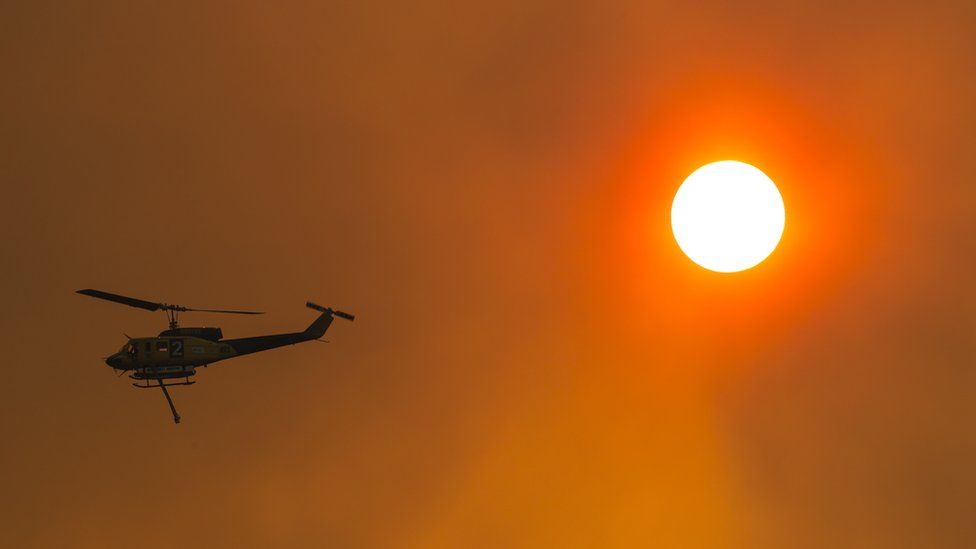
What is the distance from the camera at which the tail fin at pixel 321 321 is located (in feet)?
143

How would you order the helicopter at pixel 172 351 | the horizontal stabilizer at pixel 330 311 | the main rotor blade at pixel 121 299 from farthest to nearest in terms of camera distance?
the horizontal stabilizer at pixel 330 311 < the helicopter at pixel 172 351 < the main rotor blade at pixel 121 299

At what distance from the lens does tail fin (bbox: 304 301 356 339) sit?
143 ft

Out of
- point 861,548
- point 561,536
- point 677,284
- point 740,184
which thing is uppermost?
point 740,184

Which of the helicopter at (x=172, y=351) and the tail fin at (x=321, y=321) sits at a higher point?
the tail fin at (x=321, y=321)

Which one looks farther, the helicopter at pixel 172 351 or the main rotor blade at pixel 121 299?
the helicopter at pixel 172 351

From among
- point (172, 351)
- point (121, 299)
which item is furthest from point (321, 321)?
point (121, 299)

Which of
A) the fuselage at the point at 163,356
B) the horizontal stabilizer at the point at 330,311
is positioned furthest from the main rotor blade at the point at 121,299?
the horizontal stabilizer at the point at 330,311

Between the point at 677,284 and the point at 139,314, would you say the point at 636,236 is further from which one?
the point at 139,314

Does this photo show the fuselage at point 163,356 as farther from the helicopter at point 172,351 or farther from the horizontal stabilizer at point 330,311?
the horizontal stabilizer at point 330,311

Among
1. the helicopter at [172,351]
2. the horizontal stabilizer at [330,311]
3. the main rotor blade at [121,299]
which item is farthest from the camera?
the horizontal stabilizer at [330,311]

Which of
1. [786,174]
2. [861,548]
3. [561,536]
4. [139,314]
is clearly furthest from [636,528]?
[139,314]

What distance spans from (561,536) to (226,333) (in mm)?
16649

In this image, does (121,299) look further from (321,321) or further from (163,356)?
(321,321)

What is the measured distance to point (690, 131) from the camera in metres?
47.0
